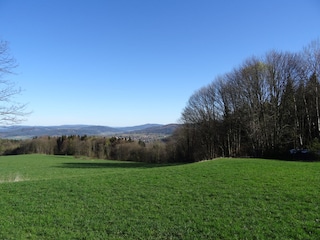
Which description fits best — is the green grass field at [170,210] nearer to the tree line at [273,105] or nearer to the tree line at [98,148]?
the tree line at [273,105]

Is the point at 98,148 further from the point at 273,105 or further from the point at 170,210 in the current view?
the point at 170,210

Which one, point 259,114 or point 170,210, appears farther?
point 259,114

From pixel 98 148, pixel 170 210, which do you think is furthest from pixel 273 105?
pixel 98 148

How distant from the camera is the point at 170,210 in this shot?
9.22 m

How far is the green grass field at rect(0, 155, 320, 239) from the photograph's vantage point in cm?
730

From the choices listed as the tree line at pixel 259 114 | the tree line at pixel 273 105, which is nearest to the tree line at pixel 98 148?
the tree line at pixel 259 114

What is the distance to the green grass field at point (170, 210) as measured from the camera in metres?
7.30

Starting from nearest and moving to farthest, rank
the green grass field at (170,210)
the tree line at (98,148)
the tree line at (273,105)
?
the green grass field at (170,210), the tree line at (273,105), the tree line at (98,148)

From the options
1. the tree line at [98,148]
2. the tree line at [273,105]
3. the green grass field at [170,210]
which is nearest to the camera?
the green grass field at [170,210]

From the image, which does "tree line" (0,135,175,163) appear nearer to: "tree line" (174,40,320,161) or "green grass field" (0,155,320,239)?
"tree line" (174,40,320,161)

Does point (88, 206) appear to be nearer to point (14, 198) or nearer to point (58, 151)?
point (14, 198)

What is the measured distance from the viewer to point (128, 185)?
13.8 m

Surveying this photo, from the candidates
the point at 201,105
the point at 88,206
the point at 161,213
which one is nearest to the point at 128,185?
the point at 88,206

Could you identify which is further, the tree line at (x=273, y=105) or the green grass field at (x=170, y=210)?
the tree line at (x=273, y=105)
